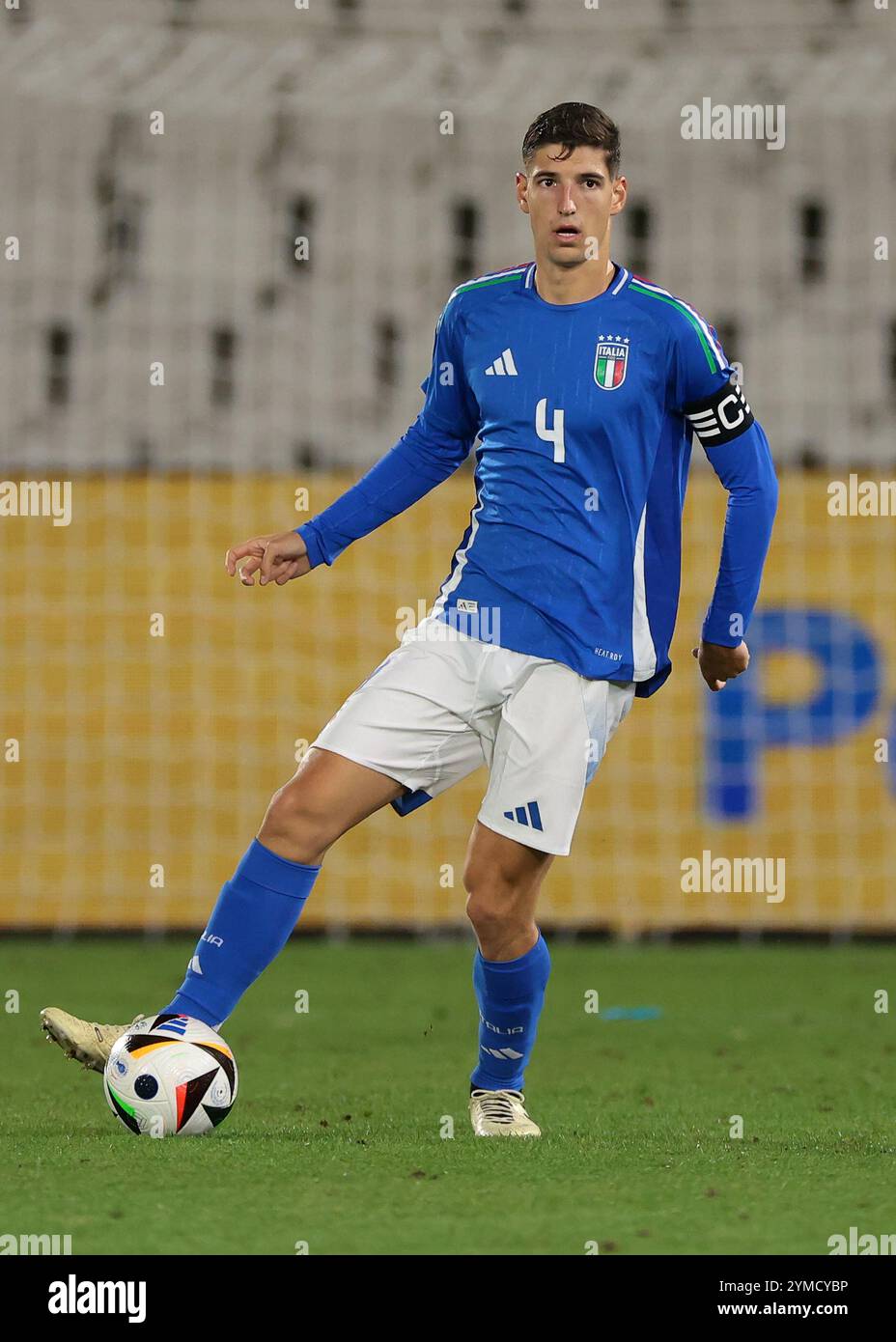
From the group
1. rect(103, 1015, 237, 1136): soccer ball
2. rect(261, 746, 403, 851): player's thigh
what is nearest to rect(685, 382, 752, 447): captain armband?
rect(261, 746, 403, 851): player's thigh

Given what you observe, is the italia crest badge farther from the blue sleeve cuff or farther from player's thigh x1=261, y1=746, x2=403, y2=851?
player's thigh x1=261, y1=746, x2=403, y2=851

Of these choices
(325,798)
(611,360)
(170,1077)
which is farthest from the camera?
(611,360)

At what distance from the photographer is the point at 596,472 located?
13.2 feet

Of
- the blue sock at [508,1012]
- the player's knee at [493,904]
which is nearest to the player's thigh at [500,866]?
the player's knee at [493,904]

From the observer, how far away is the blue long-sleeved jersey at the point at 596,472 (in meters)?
3.99

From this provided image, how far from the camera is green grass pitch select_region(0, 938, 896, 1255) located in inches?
121

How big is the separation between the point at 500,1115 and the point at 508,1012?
0.68ft

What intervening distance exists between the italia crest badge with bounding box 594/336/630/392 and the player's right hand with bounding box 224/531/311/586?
0.70m

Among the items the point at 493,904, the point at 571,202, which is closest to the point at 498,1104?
the point at 493,904

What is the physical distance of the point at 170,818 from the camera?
8.55 meters

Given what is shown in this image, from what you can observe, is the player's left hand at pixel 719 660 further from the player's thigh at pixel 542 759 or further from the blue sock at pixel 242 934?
the blue sock at pixel 242 934

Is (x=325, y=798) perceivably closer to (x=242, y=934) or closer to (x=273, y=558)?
(x=242, y=934)

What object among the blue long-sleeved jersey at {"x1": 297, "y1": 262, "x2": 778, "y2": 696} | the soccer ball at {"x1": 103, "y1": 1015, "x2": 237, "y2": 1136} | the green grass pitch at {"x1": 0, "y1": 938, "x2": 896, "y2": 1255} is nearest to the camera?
the green grass pitch at {"x1": 0, "y1": 938, "x2": 896, "y2": 1255}

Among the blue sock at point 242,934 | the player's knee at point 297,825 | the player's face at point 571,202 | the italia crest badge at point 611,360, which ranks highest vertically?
the player's face at point 571,202
